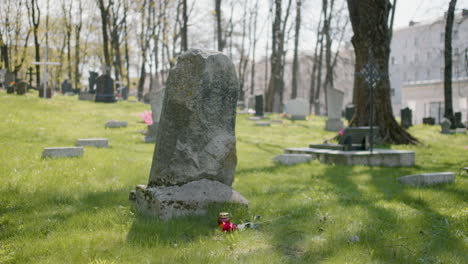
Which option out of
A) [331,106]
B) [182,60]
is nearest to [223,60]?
[182,60]

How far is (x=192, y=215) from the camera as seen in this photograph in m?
5.23

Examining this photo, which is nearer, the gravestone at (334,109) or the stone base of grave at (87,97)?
the gravestone at (334,109)

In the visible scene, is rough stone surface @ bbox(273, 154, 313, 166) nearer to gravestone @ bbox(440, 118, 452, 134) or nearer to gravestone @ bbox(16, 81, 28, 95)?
gravestone @ bbox(440, 118, 452, 134)

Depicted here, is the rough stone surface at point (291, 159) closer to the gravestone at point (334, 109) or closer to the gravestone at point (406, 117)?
the gravestone at point (334, 109)

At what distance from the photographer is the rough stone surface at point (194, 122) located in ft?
17.9

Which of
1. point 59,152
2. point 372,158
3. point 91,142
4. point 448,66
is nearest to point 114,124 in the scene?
point 91,142

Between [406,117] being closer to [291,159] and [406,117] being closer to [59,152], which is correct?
[291,159]

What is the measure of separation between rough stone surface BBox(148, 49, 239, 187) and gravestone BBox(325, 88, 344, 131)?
623 inches

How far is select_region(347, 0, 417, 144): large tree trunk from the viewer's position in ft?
47.2

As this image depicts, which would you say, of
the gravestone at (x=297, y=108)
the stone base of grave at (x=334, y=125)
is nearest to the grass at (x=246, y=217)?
the stone base of grave at (x=334, y=125)

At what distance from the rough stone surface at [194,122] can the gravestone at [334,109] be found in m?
15.8

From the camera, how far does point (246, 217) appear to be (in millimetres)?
5371

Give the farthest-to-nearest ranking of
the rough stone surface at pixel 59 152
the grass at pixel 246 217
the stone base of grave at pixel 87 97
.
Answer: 1. the stone base of grave at pixel 87 97
2. the rough stone surface at pixel 59 152
3. the grass at pixel 246 217

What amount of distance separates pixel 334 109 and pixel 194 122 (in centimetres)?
A: 1656
